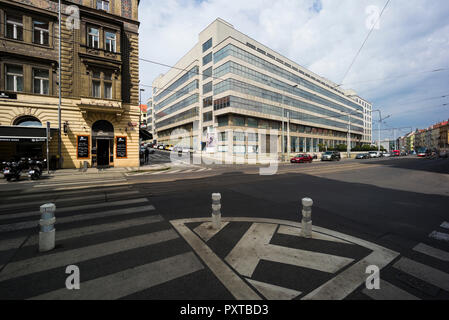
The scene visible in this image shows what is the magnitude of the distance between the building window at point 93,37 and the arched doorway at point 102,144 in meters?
7.32

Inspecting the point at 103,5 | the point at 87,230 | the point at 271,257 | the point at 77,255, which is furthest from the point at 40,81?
the point at 271,257

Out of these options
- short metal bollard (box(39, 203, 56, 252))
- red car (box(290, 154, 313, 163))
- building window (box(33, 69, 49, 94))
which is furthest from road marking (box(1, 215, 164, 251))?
red car (box(290, 154, 313, 163))

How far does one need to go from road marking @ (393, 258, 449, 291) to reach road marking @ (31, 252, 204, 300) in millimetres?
3326

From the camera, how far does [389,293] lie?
2.42m

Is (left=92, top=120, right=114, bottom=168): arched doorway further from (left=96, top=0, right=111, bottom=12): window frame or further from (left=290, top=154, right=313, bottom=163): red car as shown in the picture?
(left=290, top=154, right=313, bottom=163): red car

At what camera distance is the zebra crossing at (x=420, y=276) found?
2426mm

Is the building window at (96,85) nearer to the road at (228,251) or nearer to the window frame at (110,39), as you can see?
the window frame at (110,39)

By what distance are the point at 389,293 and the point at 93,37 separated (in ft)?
82.9

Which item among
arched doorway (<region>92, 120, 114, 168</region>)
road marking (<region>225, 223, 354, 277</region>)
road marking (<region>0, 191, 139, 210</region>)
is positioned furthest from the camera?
arched doorway (<region>92, 120, 114, 168</region>)

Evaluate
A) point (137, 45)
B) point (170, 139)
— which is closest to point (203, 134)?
point (170, 139)

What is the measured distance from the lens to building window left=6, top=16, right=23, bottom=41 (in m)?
15.0

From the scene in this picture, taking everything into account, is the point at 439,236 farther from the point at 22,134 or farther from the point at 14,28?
the point at 14,28

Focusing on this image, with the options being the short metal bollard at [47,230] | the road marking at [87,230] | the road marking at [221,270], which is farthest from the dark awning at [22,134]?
the road marking at [221,270]

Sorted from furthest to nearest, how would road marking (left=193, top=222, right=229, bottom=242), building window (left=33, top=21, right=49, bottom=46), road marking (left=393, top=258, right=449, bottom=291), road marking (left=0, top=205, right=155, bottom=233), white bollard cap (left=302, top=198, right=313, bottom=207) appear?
building window (left=33, top=21, right=49, bottom=46)
road marking (left=0, top=205, right=155, bottom=233)
road marking (left=193, top=222, right=229, bottom=242)
white bollard cap (left=302, top=198, right=313, bottom=207)
road marking (left=393, top=258, right=449, bottom=291)
